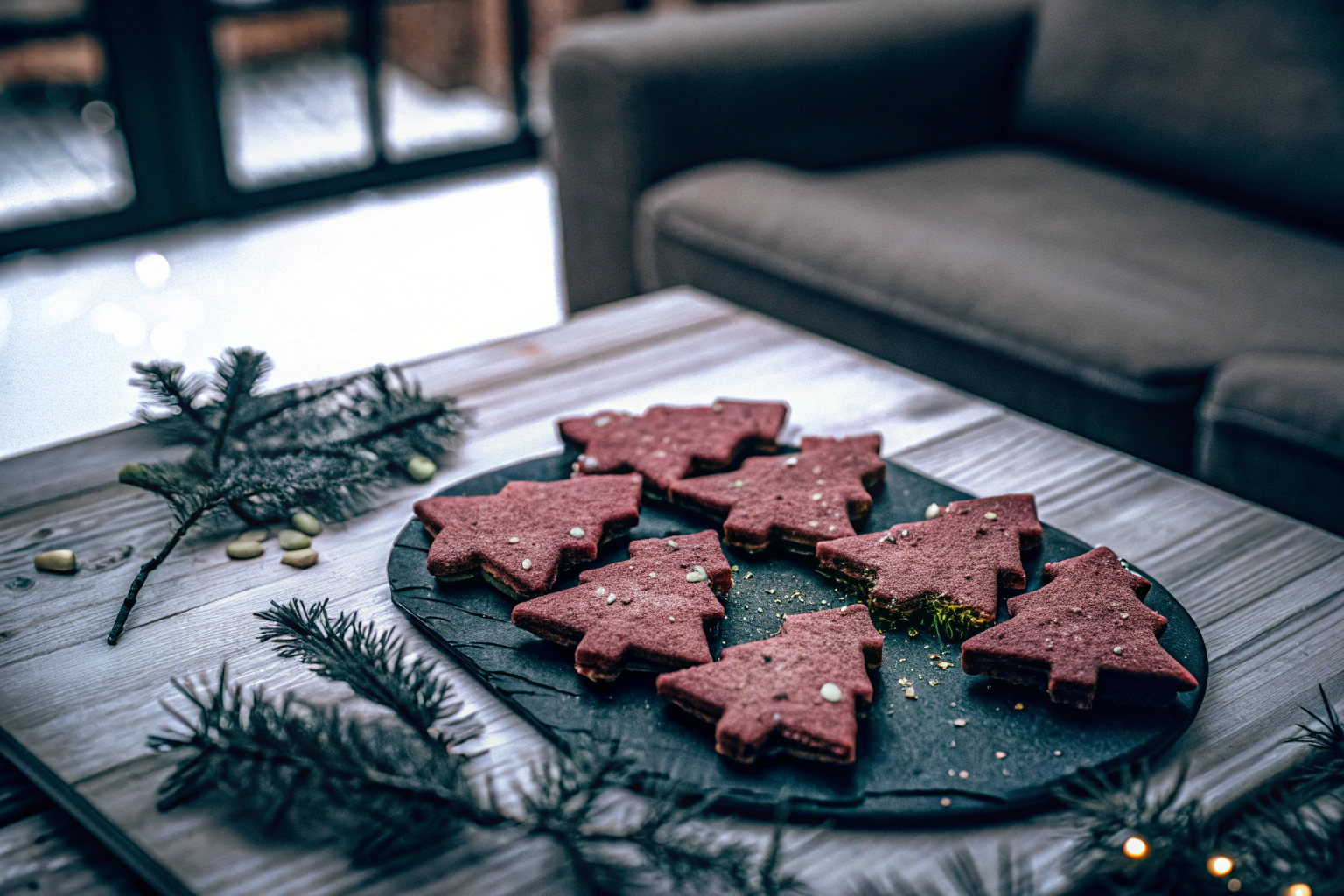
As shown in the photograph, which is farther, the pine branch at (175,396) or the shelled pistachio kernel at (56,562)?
the pine branch at (175,396)

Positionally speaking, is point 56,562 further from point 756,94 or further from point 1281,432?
point 756,94

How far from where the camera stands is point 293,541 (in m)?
0.87

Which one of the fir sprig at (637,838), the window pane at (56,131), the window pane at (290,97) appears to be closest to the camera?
the fir sprig at (637,838)

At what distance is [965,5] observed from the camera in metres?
2.12

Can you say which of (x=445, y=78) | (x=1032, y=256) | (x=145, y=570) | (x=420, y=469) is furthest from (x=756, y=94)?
(x=445, y=78)

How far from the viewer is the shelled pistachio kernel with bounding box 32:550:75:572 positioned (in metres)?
0.84

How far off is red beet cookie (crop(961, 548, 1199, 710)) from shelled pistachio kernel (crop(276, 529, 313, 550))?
0.50 metres

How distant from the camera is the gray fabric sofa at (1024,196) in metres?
1.37

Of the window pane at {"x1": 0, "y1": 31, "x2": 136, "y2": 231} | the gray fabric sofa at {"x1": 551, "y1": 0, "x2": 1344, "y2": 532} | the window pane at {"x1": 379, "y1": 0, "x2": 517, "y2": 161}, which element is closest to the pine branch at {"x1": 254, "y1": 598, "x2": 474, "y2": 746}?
the gray fabric sofa at {"x1": 551, "y1": 0, "x2": 1344, "y2": 532}

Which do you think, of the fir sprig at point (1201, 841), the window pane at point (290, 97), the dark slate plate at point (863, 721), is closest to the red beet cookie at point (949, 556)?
the dark slate plate at point (863, 721)

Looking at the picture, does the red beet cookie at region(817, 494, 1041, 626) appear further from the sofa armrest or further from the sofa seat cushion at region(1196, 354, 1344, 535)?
the sofa armrest

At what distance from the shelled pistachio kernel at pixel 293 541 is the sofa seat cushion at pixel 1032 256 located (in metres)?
0.99

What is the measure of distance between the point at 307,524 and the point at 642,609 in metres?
0.31

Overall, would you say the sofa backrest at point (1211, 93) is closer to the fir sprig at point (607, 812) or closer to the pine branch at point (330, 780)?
the fir sprig at point (607, 812)
